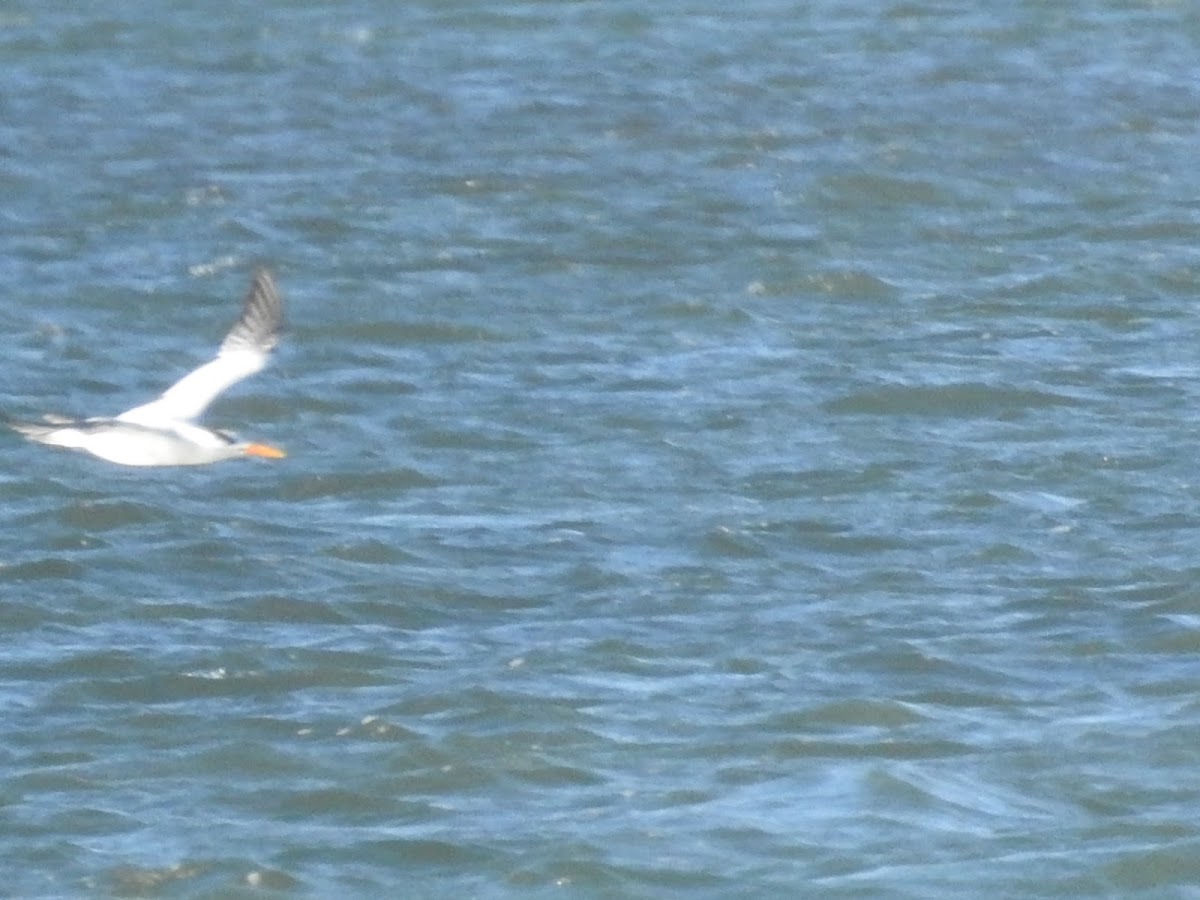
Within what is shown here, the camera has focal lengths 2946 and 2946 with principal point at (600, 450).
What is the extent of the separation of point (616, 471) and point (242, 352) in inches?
120

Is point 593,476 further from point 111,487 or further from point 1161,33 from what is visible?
point 1161,33

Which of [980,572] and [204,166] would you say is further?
[204,166]

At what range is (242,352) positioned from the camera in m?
15.0

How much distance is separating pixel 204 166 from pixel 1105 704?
1313 cm

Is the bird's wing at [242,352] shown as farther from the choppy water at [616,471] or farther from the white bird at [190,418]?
the choppy water at [616,471]

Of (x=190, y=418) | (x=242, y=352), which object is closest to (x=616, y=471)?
(x=190, y=418)

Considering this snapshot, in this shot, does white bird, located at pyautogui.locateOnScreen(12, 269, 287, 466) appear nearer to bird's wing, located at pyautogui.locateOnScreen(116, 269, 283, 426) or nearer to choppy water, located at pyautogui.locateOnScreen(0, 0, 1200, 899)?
bird's wing, located at pyautogui.locateOnScreen(116, 269, 283, 426)

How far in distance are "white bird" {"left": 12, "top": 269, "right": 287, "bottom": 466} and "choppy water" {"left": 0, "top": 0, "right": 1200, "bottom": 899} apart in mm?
828

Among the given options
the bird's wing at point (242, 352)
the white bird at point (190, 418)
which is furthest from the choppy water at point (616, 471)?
the bird's wing at point (242, 352)

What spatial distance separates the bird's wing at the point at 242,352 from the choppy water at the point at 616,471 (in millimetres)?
974

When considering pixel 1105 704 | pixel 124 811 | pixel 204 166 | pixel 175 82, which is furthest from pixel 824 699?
pixel 175 82

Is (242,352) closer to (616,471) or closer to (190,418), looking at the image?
(190,418)

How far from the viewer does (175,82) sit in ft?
92.2

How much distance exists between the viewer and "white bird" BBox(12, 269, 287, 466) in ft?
47.4
